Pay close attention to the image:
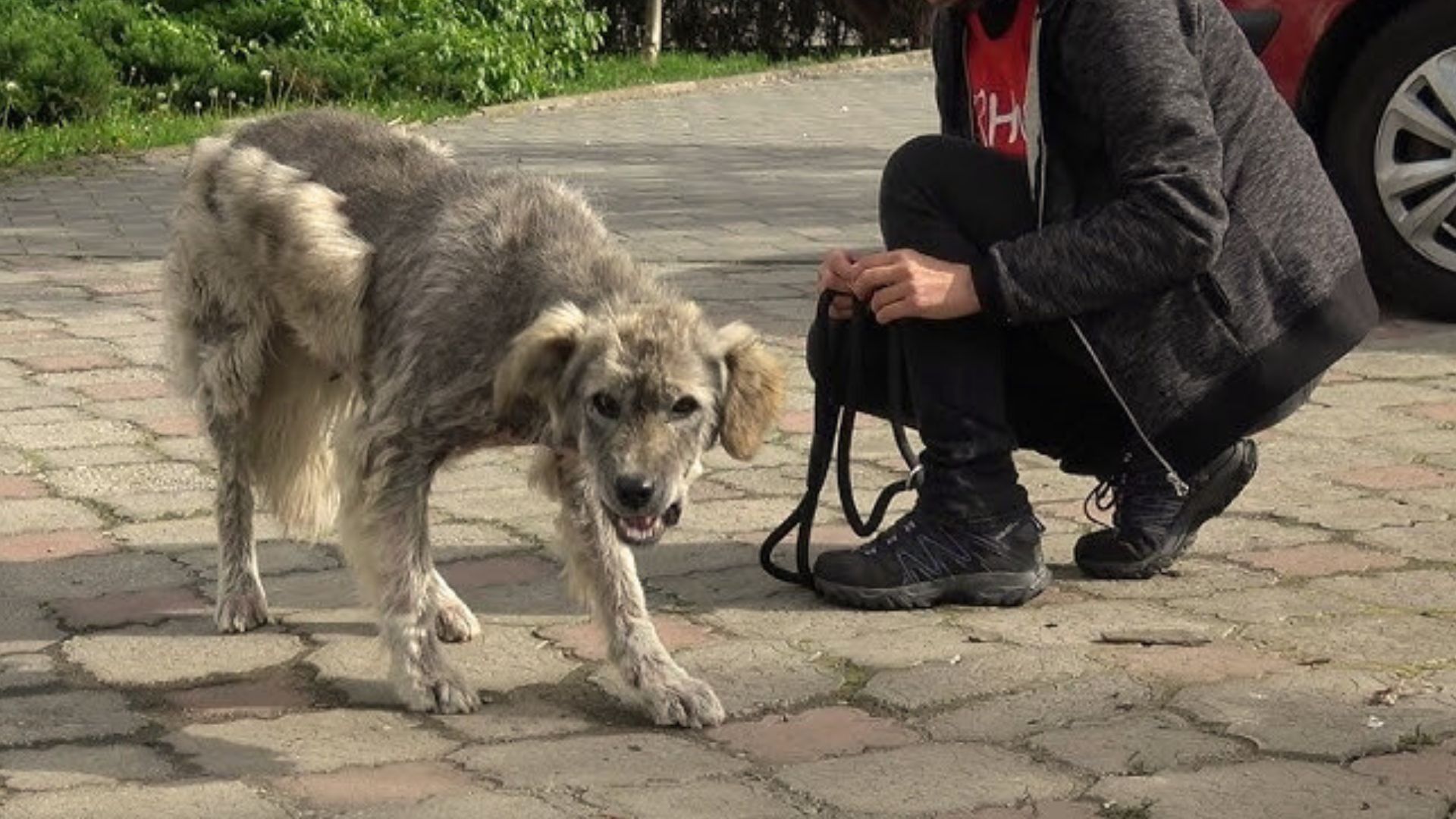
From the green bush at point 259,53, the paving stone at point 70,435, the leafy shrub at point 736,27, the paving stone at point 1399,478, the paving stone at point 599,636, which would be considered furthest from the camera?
the leafy shrub at point 736,27

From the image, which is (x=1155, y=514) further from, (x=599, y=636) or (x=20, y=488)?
(x=20, y=488)

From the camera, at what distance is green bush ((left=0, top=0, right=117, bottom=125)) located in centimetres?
1504

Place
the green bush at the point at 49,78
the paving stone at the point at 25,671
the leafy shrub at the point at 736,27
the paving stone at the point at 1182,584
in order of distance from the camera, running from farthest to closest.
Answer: the leafy shrub at the point at 736,27 → the green bush at the point at 49,78 → the paving stone at the point at 1182,584 → the paving stone at the point at 25,671

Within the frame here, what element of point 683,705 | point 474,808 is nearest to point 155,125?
point 683,705

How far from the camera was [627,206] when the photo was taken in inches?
473

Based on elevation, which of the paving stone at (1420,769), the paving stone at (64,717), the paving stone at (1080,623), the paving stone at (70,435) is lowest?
the paving stone at (70,435)

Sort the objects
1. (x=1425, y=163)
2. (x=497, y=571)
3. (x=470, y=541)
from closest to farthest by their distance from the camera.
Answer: (x=497, y=571) → (x=470, y=541) → (x=1425, y=163)

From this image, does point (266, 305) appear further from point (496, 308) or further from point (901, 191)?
point (901, 191)

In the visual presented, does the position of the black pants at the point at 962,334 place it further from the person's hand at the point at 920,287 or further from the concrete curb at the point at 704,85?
the concrete curb at the point at 704,85

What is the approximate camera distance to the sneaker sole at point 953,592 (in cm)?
558

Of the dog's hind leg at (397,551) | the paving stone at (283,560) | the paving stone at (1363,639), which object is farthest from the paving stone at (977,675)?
the paving stone at (283,560)

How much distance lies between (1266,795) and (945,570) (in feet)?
4.46

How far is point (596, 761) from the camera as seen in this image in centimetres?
462

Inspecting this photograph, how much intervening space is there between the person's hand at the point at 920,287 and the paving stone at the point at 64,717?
1696 mm
